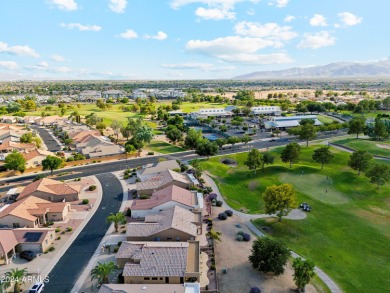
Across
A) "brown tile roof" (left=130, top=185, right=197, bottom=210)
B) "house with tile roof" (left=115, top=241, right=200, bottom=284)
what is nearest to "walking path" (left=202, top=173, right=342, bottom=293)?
"brown tile roof" (left=130, top=185, right=197, bottom=210)

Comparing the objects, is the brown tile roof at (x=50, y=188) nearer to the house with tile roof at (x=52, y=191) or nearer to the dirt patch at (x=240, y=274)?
the house with tile roof at (x=52, y=191)

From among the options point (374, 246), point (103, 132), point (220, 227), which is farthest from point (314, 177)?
point (103, 132)

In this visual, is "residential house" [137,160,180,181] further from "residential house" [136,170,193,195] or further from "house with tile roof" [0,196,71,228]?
"house with tile roof" [0,196,71,228]

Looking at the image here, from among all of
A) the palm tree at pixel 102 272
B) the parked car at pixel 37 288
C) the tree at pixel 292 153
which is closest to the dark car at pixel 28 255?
the parked car at pixel 37 288

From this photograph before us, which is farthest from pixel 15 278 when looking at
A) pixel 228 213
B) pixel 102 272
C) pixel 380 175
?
pixel 380 175

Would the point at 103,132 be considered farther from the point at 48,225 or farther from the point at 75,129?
the point at 48,225

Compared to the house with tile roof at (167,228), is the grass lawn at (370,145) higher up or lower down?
higher up
